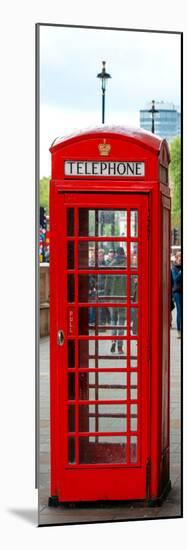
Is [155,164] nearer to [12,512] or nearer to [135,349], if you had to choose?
[135,349]

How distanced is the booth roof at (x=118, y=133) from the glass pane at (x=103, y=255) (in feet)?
1.86

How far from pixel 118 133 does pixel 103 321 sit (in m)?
1.03

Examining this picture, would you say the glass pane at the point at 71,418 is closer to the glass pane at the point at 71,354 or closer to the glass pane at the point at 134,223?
the glass pane at the point at 71,354

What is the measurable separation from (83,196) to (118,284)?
1.68 ft

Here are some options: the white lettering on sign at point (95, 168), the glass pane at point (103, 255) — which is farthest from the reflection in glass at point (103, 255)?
the white lettering on sign at point (95, 168)

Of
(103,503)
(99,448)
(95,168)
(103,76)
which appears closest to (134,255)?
(95,168)

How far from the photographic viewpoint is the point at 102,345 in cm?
545

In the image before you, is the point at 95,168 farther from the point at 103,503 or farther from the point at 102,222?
the point at 103,503

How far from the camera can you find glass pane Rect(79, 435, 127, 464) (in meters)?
5.47

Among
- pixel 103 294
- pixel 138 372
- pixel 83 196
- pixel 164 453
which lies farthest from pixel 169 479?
pixel 83 196

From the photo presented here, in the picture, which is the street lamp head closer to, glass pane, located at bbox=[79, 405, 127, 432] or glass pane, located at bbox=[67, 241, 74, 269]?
glass pane, located at bbox=[67, 241, 74, 269]

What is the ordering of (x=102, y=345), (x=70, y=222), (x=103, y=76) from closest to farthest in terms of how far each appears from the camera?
1. (x=70, y=222)
2. (x=102, y=345)
3. (x=103, y=76)

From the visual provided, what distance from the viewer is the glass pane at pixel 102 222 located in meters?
5.39

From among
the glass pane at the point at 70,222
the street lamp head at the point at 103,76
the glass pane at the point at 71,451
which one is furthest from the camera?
the street lamp head at the point at 103,76
